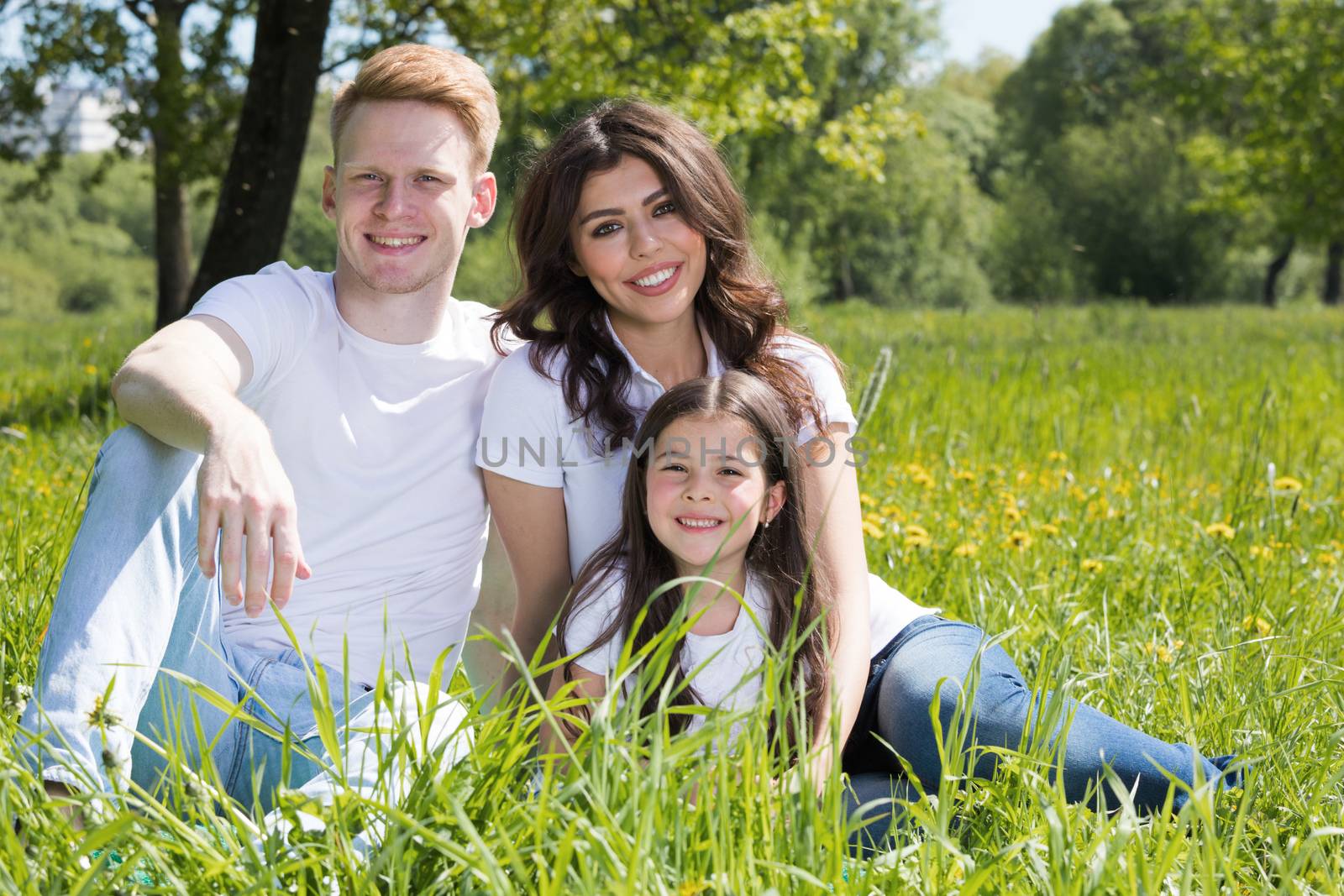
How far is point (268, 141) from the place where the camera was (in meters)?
6.99

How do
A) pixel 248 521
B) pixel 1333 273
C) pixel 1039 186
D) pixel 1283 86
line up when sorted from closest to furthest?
pixel 248 521, pixel 1283 86, pixel 1333 273, pixel 1039 186

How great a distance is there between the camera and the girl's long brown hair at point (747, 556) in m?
2.24

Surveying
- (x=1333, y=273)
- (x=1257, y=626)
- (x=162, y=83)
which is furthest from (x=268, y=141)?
(x=1333, y=273)

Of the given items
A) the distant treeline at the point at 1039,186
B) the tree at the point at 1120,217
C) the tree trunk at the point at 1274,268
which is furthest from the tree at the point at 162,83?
the tree trunk at the point at 1274,268

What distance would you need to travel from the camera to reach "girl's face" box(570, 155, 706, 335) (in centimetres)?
251

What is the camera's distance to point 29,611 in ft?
8.06

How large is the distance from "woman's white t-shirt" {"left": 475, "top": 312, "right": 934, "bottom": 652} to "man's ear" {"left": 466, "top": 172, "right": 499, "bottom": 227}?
0.41m

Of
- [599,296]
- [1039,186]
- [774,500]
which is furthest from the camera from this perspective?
[1039,186]

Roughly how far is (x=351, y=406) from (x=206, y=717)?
28.2 inches

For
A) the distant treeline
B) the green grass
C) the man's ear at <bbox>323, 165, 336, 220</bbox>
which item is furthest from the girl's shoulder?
the distant treeline

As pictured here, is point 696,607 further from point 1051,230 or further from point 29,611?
point 1051,230

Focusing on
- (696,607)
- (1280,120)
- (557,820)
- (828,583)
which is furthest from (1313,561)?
(1280,120)

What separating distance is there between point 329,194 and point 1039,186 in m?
41.7

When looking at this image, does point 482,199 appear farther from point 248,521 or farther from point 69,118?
point 69,118
